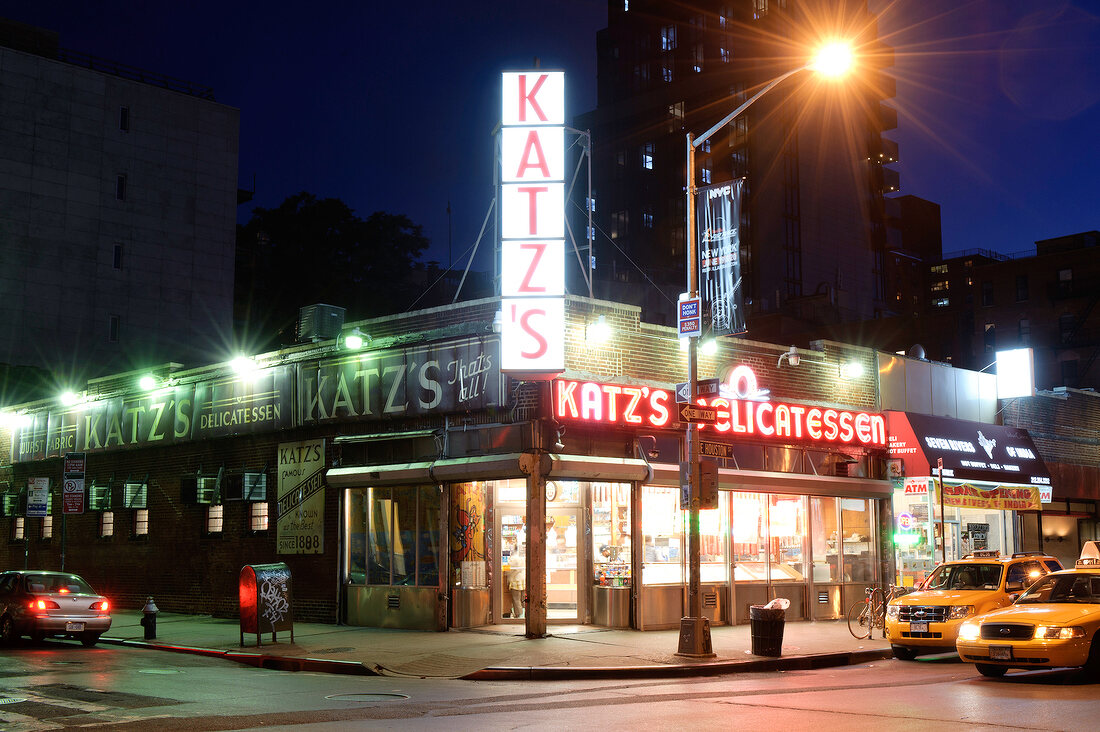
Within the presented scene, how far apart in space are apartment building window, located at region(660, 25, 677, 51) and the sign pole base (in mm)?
77011

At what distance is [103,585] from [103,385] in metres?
5.88

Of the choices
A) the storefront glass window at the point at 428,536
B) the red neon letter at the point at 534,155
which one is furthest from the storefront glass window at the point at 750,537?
the red neon letter at the point at 534,155

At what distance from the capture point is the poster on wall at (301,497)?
24.8 metres

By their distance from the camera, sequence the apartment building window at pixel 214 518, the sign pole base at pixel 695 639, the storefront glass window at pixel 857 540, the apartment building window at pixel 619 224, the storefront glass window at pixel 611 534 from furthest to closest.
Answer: the apartment building window at pixel 619 224, the apartment building window at pixel 214 518, the storefront glass window at pixel 857 540, the storefront glass window at pixel 611 534, the sign pole base at pixel 695 639

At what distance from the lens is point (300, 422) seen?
25234mm

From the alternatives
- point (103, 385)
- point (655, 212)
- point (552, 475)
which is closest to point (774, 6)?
point (655, 212)

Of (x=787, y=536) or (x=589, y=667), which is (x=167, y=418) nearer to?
(x=787, y=536)

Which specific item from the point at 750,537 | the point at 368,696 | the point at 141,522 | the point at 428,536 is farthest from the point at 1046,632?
the point at 141,522

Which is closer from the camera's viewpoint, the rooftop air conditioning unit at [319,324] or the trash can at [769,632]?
the trash can at [769,632]

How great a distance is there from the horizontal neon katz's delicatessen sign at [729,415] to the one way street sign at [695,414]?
2.31 metres

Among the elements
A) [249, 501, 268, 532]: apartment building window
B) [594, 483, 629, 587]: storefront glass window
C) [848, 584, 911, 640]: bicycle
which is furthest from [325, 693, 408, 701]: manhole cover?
[249, 501, 268, 532]: apartment building window

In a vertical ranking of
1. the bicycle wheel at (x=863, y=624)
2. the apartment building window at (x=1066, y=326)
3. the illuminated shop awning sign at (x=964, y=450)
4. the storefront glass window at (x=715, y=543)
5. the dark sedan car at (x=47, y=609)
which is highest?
the apartment building window at (x=1066, y=326)

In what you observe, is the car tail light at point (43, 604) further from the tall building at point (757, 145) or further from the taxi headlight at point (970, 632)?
the tall building at point (757, 145)

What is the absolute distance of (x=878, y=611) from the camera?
22.2 meters
